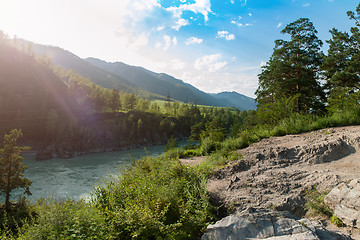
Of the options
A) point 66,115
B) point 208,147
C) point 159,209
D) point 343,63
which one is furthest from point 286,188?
point 66,115

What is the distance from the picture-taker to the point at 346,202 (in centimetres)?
338

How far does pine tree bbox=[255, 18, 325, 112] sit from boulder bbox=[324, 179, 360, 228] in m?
16.1

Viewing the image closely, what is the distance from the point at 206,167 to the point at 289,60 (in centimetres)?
1882

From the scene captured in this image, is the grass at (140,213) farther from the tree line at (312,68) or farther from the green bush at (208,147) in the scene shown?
the tree line at (312,68)

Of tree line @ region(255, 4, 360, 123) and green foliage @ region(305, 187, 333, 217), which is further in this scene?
tree line @ region(255, 4, 360, 123)

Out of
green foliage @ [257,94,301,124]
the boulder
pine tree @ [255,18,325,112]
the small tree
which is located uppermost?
pine tree @ [255,18,325,112]

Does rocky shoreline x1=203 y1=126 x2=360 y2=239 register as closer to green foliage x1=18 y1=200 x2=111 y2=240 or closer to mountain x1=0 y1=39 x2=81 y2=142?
green foliage x1=18 y1=200 x2=111 y2=240

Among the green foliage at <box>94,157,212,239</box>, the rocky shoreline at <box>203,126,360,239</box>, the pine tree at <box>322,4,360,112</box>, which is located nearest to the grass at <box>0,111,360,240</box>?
the green foliage at <box>94,157,212,239</box>

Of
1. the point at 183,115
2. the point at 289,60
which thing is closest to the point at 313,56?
the point at 289,60

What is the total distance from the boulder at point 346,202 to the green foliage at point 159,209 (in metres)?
2.35

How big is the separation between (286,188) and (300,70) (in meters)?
20.0

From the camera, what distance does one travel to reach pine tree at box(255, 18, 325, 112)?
62.4 ft

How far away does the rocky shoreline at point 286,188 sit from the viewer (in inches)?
118

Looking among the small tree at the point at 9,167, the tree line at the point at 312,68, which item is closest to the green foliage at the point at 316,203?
the tree line at the point at 312,68
